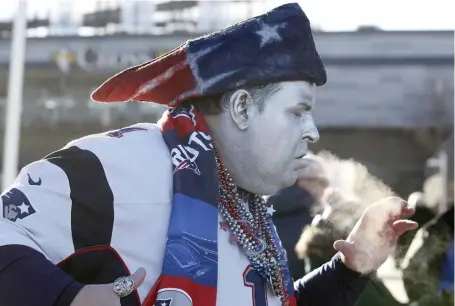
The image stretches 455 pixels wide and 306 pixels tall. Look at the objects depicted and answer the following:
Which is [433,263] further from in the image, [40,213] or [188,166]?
[40,213]

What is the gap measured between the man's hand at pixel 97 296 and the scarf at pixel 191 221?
11 cm

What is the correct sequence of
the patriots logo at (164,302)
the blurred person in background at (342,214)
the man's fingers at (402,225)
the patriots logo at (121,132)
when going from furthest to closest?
the blurred person in background at (342,214)
the man's fingers at (402,225)
the patriots logo at (121,132)
the patriots logo at (164,302)

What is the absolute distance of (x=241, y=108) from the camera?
4.43 ft

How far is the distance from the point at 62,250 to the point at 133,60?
1153cm

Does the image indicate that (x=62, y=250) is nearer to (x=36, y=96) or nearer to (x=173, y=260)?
(x=173, y=260)

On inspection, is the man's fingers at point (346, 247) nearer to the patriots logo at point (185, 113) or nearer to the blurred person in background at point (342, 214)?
the blurred person in background at point (342, 214)

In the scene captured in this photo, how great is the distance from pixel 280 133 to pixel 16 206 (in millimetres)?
482

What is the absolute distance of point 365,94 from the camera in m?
13.4

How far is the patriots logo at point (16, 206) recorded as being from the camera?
44.0 inches

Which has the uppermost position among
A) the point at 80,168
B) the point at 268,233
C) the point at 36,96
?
the point at 80,168

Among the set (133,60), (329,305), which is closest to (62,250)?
(329,305)

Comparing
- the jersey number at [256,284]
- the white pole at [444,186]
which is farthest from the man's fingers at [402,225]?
the white pole at [444,186]

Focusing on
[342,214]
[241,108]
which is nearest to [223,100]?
[241,108]

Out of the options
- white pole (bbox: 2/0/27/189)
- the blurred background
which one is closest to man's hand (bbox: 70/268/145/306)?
white pole (bbox: 2/0/27/189)
